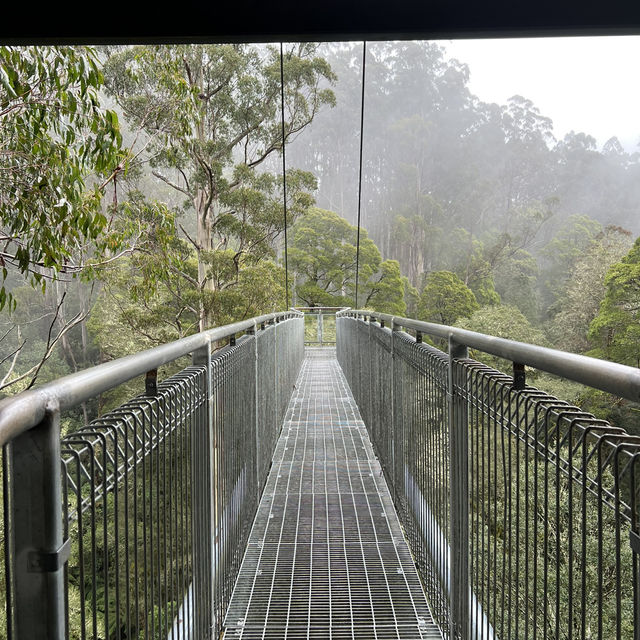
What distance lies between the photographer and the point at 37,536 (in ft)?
2.68

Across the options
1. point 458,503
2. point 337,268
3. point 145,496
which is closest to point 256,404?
point 458,503

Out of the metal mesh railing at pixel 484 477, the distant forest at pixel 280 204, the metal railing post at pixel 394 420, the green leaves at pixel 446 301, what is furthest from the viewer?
the green leaves at pixel 446 301

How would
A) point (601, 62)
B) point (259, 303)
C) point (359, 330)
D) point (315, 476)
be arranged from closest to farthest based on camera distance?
point (315, 476) < point (359, 330) < point (259, 303) < point (601, 62)

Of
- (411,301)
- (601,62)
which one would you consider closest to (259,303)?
(411,301)

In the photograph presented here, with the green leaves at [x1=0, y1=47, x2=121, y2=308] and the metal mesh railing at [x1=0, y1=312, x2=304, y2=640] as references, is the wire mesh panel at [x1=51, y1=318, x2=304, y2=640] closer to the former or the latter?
the metal mesh railing at [x1=0, y1=312, x2=304, y2=640]

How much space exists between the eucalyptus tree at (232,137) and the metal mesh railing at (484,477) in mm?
9329

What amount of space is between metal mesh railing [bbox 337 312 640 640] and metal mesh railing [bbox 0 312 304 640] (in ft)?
2.79

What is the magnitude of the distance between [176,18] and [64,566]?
2.13m

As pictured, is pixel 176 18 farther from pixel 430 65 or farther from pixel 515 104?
pixel 515 104

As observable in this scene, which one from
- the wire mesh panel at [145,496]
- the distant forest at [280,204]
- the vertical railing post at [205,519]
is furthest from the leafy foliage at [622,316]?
the wire mesh panel at [145,496]

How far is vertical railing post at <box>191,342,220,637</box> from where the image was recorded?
1.94 meters

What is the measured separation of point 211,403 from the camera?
217cm

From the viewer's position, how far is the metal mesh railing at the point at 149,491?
2.68 feet

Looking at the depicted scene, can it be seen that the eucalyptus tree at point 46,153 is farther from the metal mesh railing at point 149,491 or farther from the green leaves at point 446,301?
the green leaves at point 446,301
